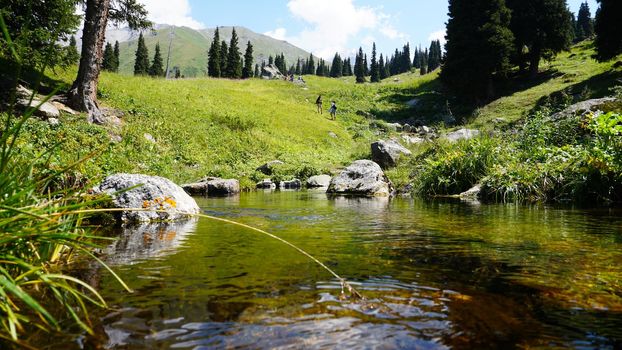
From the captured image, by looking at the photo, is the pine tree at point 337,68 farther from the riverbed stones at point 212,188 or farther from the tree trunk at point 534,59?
the riverbed stones at point 212,188

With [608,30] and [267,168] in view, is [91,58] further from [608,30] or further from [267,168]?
[608,30]

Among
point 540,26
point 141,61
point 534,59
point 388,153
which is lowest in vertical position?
point 388,153

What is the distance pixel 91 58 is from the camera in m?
18.1

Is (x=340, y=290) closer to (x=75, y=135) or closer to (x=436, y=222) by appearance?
(x=436, y=222)

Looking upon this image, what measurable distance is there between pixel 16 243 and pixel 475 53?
41044mm

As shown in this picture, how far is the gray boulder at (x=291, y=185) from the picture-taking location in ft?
71.4

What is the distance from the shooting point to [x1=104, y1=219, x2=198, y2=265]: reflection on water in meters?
4.50

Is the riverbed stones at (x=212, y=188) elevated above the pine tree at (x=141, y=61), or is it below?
below

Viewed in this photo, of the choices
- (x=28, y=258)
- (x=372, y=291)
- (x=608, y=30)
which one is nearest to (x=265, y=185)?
(x=372, y=291)

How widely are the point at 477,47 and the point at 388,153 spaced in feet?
70.3

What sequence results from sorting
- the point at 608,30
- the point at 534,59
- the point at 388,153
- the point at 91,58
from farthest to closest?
the point at 534,59
the point at 608,30
the point at 388,153
the point at 91,58

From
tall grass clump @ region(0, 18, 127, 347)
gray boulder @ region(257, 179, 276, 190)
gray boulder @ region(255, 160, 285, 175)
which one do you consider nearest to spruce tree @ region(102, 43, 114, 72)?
gray boulder @ region(255, 160, 285, 175)

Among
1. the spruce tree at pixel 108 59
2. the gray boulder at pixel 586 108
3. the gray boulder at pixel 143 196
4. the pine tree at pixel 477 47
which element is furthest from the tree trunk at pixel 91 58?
the spruce tree at pixel 108 59

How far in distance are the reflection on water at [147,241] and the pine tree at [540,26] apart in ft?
134
